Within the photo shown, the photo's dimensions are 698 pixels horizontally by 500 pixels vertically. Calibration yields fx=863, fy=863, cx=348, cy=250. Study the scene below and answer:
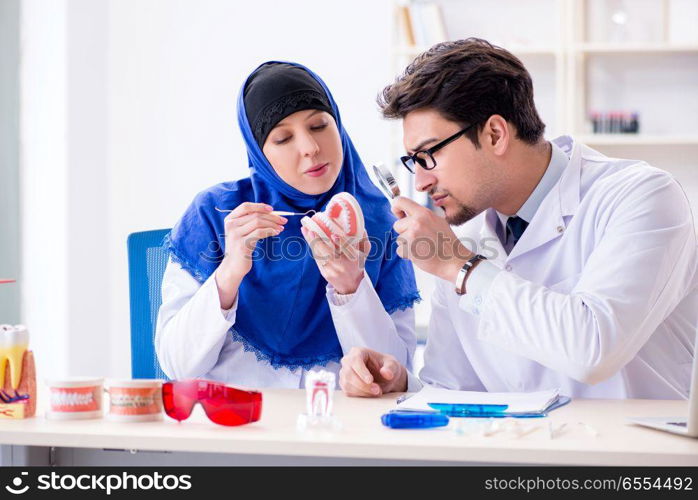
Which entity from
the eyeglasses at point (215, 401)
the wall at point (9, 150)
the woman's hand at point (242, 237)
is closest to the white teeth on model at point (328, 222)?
the woman's hand at point (242, 237)

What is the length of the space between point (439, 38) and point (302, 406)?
2922 millimetres

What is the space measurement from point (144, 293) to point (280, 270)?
0.39 meters

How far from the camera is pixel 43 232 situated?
419cm

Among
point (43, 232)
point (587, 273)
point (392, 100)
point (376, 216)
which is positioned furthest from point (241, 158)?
point (587, 273)

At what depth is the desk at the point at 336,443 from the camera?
3.88ft

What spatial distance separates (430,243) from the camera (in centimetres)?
180

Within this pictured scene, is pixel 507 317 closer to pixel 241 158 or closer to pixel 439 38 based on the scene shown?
pixel 439 38

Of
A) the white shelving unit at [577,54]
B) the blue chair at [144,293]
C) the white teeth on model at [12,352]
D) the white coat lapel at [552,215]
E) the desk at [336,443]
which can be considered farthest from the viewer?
the white shelving unit at [577,54]

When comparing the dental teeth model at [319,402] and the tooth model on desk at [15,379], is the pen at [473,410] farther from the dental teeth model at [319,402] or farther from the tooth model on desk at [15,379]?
the tooth model on desk at [15,379]

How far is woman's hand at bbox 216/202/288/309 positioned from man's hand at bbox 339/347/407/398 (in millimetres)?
374

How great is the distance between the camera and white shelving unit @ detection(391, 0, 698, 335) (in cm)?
399

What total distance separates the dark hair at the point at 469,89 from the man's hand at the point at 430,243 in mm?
255

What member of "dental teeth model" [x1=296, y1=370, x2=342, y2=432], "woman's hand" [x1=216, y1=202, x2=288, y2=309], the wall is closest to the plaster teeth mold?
"dental teeth model" [x1=296, y1=370, x2=342, y2=432]

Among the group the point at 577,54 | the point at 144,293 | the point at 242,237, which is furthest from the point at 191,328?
the point at 577,54
